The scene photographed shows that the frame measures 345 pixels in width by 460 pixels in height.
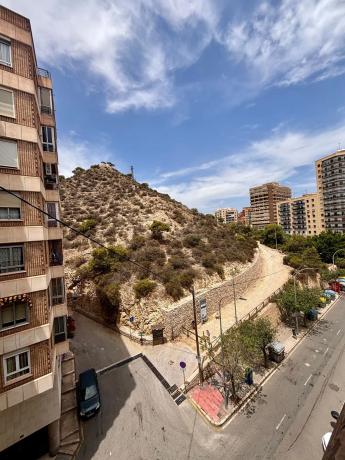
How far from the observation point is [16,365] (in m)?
9.83

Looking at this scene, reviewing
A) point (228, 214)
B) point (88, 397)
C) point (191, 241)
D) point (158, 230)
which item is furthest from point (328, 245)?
point (228, 214)

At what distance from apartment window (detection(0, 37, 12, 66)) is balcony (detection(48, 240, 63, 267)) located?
8.51 meters

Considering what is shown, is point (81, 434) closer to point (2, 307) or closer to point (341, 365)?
point (2, 307)

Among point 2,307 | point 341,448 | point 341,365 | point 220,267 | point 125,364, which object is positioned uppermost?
point 341,448

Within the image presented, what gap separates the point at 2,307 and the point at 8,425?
5431 millimetres

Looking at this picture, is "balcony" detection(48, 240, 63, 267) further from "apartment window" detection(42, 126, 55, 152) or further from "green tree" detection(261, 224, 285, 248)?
"green tree" detection(261, 224, 285, 248)

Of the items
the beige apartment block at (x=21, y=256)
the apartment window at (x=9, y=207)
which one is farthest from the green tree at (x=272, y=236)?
the apartment window at (x=9, y=207)

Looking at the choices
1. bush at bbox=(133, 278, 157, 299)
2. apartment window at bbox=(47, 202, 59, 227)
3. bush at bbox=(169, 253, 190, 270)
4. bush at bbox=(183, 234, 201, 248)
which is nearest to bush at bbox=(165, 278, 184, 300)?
bush at bbox=(133, 278, 157, 299)

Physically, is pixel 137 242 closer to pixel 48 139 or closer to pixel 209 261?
pixel 209 261

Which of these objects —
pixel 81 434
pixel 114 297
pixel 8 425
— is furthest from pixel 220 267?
pixel 8 425

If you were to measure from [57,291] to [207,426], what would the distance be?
12.5m

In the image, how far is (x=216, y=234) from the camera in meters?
44.1

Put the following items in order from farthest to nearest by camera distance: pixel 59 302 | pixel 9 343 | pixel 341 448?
pixel 59 302 < pixel 9 343 < pixel 341 448

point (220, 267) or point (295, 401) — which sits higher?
point (220, 267)
